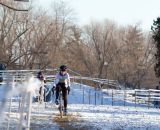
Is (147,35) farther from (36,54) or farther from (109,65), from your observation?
(36,54)

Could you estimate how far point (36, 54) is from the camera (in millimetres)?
66750

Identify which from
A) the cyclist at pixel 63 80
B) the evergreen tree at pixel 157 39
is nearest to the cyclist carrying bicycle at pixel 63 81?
the cyclist at pixel 63 80

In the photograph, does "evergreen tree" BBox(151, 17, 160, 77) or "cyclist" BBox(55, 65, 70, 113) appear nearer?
"cyclist" BBox(55, 65, 70, 113)

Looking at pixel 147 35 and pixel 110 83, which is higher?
pixel 147 35

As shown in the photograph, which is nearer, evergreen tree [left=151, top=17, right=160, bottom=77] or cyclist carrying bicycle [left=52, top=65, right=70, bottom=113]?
cyclist carrying bicycle [left=52, top=65, right=70, bottom=113]

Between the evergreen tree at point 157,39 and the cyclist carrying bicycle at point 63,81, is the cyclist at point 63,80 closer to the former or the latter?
the cyclist carrying bicycle at point 63,81

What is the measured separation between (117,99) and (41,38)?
31519 mm

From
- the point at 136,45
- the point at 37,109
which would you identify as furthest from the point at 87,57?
the point at 37,109

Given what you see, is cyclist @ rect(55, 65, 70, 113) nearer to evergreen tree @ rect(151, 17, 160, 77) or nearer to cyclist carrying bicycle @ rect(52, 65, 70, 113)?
cyclist carrying bicycle @ rect(52, 65, 70, 113)

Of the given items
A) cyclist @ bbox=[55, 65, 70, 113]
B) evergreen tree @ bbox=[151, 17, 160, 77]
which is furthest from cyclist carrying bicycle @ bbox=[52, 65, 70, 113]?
evergreen tree @ bbox=[151, 17, 160, 77]

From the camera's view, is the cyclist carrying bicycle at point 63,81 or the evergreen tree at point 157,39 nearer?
the cyclist carrying bicycle at point 63,81

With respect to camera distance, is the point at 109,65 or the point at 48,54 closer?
the point at 48,54

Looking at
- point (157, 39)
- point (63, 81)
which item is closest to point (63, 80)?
point (63, 81)

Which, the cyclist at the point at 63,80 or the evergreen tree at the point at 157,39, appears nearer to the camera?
the cyclist at the point at 63,80
